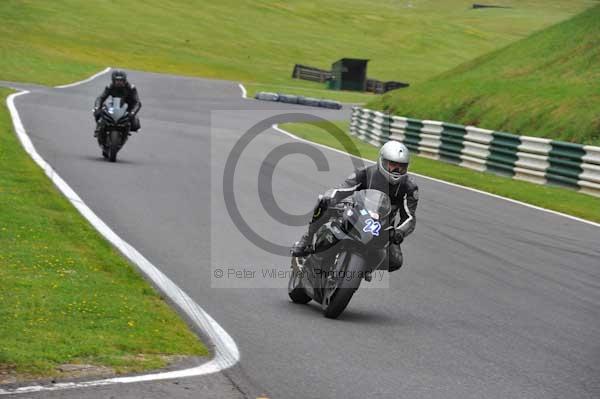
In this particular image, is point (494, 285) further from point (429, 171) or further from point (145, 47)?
point (145, 47)

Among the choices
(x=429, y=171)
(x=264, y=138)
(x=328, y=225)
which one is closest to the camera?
(x=328, y=225)

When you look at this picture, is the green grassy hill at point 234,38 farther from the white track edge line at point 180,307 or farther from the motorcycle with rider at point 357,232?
the motorcycle with rider at point 357,232

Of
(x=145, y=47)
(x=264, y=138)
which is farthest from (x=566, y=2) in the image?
(x=264, y=138)

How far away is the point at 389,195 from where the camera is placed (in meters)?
9.05

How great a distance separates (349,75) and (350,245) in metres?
62.0

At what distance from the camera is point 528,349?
8.12m

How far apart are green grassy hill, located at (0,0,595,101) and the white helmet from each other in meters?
39.4

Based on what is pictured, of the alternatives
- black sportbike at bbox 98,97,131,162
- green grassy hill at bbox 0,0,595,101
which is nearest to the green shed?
green grassy hill at bbox 0,0,595,101

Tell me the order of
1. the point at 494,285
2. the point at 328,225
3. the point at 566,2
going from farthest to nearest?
the point at 566,2 → the point at 494,285 → the point at 328,225

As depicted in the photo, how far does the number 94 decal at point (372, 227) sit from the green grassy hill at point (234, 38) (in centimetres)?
3981

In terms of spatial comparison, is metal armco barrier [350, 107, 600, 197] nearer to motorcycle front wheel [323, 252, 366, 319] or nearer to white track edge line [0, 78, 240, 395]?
white track edge line [0, 78, 240, 395]

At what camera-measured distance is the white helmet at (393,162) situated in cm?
873

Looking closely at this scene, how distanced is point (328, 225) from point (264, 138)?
64.6 ft

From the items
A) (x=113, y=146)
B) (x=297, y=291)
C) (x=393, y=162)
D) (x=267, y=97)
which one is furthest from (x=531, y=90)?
(x=393, y=162)
